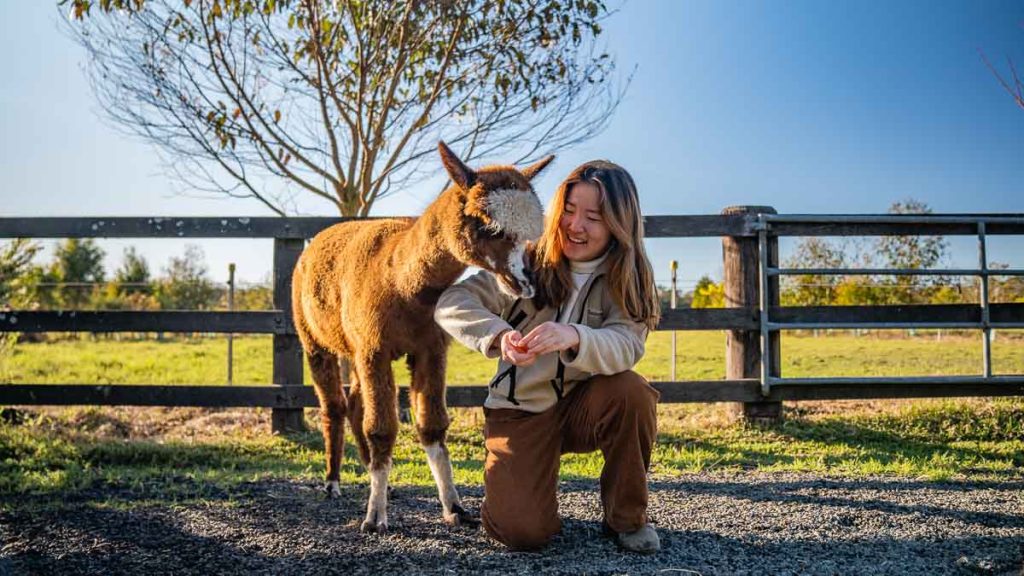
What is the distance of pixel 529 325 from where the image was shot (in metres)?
3.24

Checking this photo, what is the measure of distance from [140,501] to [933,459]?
17.2 ft

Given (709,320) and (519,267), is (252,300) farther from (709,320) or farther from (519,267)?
(519,267)

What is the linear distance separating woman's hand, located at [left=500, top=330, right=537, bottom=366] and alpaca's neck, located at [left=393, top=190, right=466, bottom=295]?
0.47m

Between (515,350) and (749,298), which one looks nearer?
(515,350)

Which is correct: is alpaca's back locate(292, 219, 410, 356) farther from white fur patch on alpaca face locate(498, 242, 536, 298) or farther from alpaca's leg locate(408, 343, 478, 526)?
white fur patch on alpaca face locate(498, 242, 536, 298)

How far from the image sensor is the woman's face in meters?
3.12

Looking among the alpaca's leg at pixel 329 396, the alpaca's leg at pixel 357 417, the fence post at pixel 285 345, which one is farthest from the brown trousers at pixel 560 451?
the fence post at pixel 285 345

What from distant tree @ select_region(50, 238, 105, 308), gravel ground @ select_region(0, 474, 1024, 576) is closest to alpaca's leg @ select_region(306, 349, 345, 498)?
gravel ground @ select_region(0, 474, 1024, 576)

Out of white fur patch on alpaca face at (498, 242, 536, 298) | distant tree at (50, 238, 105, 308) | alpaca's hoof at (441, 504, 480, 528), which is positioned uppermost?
distant tree at (50, 238, 105, 308)

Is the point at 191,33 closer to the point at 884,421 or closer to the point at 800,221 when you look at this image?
the point at 800,221

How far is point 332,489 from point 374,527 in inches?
37.1

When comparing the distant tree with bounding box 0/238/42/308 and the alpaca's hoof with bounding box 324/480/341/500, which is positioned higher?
the distant tree with bounding box 0/238/42/308

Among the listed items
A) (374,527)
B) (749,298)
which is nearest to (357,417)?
(374,527)

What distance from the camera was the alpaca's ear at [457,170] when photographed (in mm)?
2984
